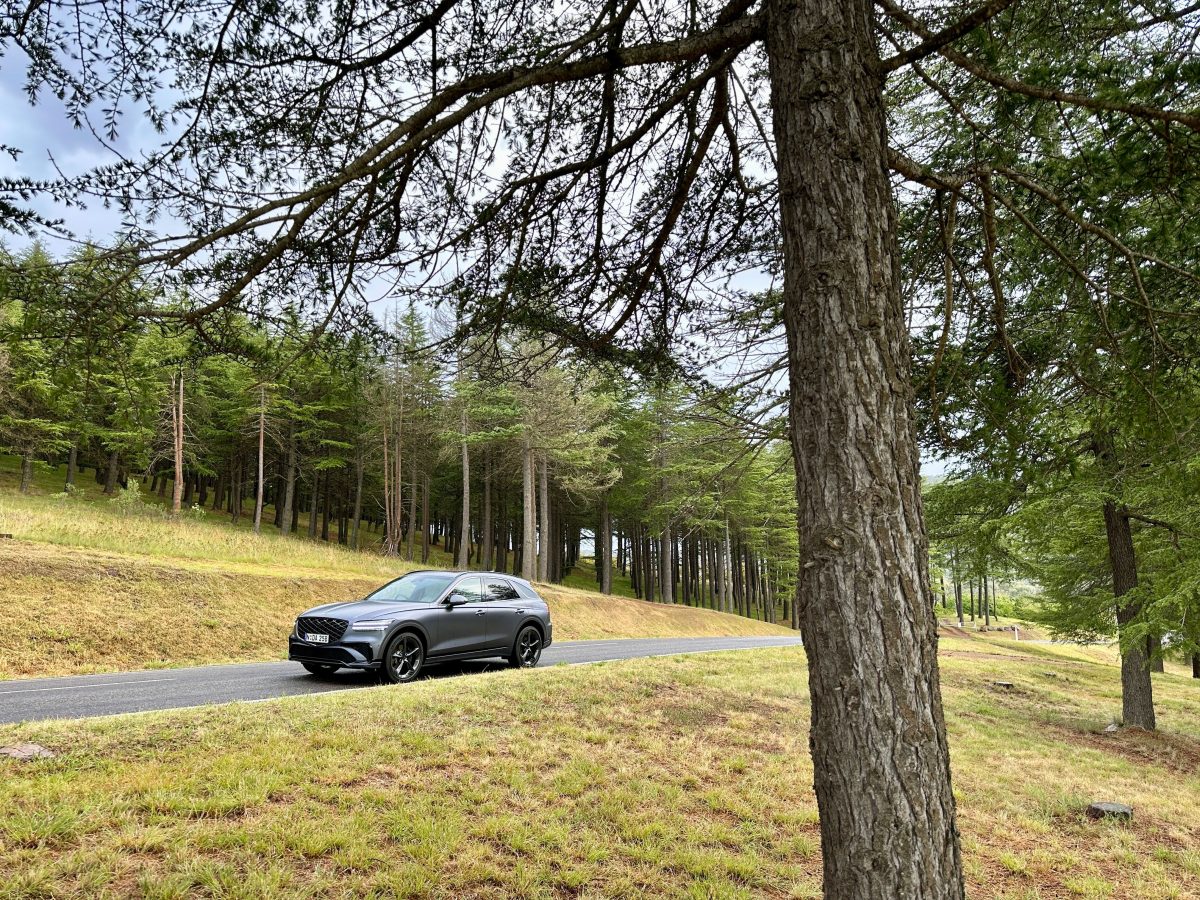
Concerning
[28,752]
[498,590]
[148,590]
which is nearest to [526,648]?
[498,590]

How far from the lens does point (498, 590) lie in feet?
33.0

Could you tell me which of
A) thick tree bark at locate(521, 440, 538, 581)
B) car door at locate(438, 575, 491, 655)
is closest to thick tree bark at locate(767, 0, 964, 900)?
car door at locate(438, 575, 491, 655)

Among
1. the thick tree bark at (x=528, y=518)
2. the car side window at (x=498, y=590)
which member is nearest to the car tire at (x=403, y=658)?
the car side window at (x=498, y=590)

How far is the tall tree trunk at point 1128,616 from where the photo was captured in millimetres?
10109

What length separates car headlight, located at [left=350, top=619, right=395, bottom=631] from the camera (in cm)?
809

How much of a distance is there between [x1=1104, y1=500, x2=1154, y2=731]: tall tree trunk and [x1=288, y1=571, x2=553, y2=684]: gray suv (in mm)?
9383

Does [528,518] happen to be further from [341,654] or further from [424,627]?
[341,654]

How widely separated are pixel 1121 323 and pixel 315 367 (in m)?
4.89

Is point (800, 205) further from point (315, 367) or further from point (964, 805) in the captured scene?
point (964, 805)

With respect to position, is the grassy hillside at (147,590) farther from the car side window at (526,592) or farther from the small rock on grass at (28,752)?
the small rock on grass at (28,752)

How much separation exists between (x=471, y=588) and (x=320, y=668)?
7.50 feet

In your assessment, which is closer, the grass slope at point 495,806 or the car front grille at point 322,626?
the grass slope at point 495,806

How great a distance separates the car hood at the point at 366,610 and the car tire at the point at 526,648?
1.92 m

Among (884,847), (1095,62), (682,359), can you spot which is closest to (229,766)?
(884,847)
